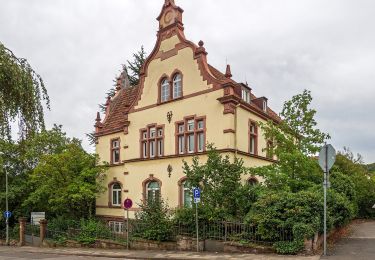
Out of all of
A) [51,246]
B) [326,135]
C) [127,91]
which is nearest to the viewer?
[326,135]

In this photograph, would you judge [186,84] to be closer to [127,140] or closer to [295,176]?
[127,140]

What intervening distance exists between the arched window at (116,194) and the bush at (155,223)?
9012 millimetres

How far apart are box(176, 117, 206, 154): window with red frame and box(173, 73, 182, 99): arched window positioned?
6.17ft

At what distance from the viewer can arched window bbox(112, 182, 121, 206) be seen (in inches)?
1189

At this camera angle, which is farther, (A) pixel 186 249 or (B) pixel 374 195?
(B) pixel 374 195

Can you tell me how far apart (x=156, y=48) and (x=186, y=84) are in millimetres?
4171

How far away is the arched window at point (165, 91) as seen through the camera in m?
26.2

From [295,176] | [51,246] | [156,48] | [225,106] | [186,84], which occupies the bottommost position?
[51,246]

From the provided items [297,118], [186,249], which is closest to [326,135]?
[297,118]

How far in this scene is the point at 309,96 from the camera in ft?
66.5

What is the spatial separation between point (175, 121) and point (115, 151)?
7.99 metres

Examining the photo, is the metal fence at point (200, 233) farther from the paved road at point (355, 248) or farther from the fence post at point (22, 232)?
the fence post at point (22, 232)

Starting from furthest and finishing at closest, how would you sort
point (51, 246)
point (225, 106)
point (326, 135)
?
1. point (51, 246)
2. point (225, 106)
3. point (326, 135)

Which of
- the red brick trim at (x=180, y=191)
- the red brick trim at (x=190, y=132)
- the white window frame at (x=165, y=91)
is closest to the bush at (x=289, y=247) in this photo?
the red brick trim at (x=190, y=132)
